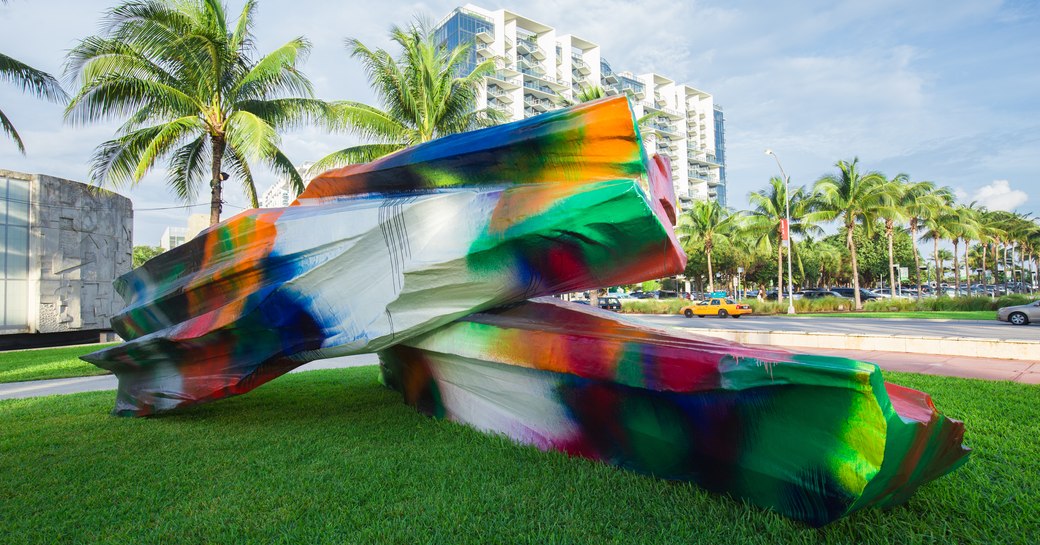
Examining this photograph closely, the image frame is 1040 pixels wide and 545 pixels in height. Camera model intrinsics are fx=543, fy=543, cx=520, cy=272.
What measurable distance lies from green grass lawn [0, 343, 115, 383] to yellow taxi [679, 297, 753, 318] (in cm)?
2603

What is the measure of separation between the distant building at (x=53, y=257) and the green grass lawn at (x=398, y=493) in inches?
588

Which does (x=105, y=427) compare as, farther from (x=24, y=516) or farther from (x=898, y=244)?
(x=898, y=244)

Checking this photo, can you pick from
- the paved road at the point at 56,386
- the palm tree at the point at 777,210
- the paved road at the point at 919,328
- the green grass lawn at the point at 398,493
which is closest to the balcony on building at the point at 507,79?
the palm tree at the point at 777,210

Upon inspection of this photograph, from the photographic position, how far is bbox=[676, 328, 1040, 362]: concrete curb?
993 centimetres

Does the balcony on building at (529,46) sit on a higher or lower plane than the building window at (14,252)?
higher

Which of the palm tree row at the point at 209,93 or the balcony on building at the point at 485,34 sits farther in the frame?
the balcony on building at the point at 485,34

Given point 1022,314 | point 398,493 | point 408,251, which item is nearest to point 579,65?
point 1022,314

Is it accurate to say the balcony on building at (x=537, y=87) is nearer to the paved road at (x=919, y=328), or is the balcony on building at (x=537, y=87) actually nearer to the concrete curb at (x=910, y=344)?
the paved road at (x=919, y=328)

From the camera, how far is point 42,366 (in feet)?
38.1

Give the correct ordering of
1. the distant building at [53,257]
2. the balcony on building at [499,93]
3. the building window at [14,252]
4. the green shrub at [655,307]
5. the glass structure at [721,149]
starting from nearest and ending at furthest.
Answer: the building window at [14,252] < the distant building at [53,257] < the green shrub at [655,307] < the balcony on building at [499,93] < the glass structure at [721,149]

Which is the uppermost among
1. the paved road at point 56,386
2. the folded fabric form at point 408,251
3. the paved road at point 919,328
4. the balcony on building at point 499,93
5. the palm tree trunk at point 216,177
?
the balcony on building at point 499,93

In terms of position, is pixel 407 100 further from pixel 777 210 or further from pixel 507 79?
pixel 507 79

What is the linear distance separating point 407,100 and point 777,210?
26326 mm

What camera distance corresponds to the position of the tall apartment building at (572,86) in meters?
75.8
